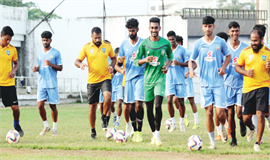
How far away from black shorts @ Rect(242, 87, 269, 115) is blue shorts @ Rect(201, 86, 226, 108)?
460 millimetres

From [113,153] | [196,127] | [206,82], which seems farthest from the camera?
[196,127]

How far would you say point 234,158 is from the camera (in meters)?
7.37

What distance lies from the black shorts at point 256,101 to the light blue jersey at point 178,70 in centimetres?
447

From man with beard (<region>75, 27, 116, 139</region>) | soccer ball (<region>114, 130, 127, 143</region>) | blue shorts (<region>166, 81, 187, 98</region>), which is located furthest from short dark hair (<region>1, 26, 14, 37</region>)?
blue shorts (<region>166, 81, 187, 98</region>)

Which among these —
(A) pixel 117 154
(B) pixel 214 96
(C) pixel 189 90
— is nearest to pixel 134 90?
(B) pixel 214 96

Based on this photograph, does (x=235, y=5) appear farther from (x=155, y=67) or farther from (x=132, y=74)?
(x=155, y=67)

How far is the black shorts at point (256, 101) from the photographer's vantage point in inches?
322

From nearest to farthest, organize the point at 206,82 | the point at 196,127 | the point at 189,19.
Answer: the point at 206,82 → the point at 196,127 → the point at 189,19

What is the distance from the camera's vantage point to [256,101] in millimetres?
8297

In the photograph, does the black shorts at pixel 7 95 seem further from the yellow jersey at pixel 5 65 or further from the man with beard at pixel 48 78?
the man with beard at pixel 48 78

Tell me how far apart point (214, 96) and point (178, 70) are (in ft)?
14.6

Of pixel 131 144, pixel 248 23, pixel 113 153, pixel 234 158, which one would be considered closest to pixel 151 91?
pixel 131 144

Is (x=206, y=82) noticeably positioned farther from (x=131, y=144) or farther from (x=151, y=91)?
(x=131, y=144)

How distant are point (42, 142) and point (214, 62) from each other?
14.8ft
